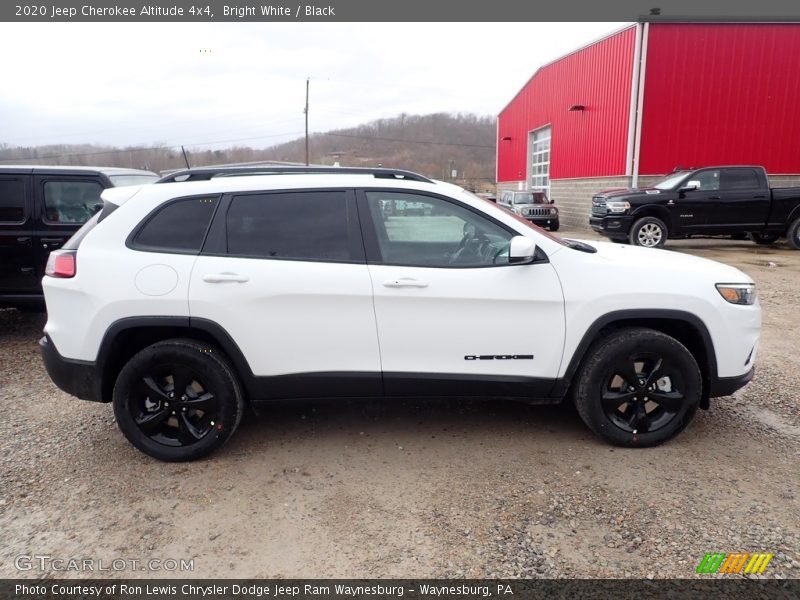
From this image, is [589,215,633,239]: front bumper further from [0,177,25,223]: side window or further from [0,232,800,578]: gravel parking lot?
[0,177,25,223]: side window

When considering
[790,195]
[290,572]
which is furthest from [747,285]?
[790,195]

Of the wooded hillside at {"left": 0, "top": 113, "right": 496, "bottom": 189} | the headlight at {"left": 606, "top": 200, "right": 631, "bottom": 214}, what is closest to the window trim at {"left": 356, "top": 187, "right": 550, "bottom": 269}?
the headlight at {"left": 606, "top": 200, "right": 631, "bottom": 214}

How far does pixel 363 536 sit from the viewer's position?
8.88 ft

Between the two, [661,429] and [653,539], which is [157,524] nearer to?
[653,539]

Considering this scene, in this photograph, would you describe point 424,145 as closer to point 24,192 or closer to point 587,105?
point 587,105

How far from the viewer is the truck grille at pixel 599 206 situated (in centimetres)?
1318

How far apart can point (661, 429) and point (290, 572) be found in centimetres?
238

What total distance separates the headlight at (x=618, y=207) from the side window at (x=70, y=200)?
1062cm

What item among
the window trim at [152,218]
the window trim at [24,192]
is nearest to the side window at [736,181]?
the window trim at [152,218]

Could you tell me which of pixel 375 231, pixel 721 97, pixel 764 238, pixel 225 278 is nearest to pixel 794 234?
pixel 764 238

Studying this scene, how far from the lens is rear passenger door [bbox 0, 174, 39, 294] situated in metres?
5.86

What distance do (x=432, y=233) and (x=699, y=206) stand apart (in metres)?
11.5

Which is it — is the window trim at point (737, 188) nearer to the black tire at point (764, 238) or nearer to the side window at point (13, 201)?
the black tire at point (764, 238)

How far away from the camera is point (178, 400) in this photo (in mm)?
3371
